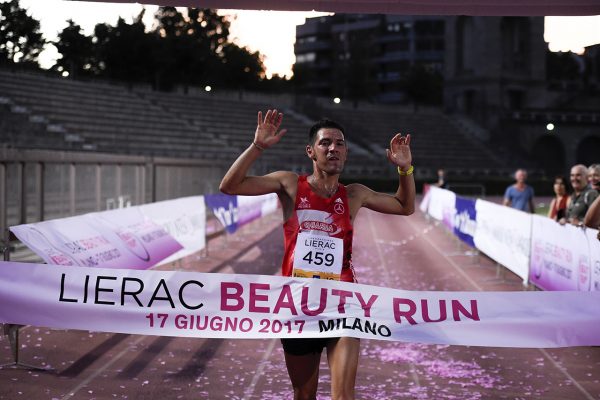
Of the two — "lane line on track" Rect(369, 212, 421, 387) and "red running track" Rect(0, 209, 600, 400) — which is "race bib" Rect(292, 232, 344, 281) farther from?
"lane line on track" Rect(369, 212, 421, 387)

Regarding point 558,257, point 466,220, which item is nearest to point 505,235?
point 558,257

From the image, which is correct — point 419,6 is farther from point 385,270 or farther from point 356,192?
point 385,270

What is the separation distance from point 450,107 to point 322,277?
80219mm

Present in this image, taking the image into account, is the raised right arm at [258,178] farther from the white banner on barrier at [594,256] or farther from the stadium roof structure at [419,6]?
the white banner on barrier at [594,256]

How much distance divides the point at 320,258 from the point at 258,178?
2.03 feet

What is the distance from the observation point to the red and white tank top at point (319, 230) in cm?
455

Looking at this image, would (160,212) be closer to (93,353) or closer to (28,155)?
(28,155)

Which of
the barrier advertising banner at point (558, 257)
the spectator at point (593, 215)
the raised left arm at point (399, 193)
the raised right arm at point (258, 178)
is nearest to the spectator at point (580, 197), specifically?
the barrier advertising banner at point (558, 257)

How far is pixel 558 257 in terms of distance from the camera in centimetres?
994

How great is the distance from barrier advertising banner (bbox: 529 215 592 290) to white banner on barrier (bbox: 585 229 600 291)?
12cm

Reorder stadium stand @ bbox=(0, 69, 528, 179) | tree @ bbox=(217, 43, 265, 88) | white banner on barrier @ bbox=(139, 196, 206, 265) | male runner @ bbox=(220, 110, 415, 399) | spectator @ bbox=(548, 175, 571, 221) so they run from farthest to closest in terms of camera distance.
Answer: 1. tree @ bbox=(217, 43, 265, 88)
2. stadium stand @ bbox=(0, 69, 528, 179)
3. spectator @ bbox=(548, 175, 571, 221)
4. white banner on barrier @ bbox=(139, 196, 206, 265)
5. male runner @ bbox=(220, 110, 415, 399)

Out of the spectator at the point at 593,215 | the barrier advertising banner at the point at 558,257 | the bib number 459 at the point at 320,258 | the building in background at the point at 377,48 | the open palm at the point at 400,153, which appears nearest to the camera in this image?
the bib number 459 at the point at 320,258

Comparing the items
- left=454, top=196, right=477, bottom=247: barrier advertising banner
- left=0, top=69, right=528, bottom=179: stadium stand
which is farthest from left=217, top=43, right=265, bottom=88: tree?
left=454, top=196, right=477, bottom=247: barrier advertising banner

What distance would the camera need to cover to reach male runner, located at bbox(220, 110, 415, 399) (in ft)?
14.8
